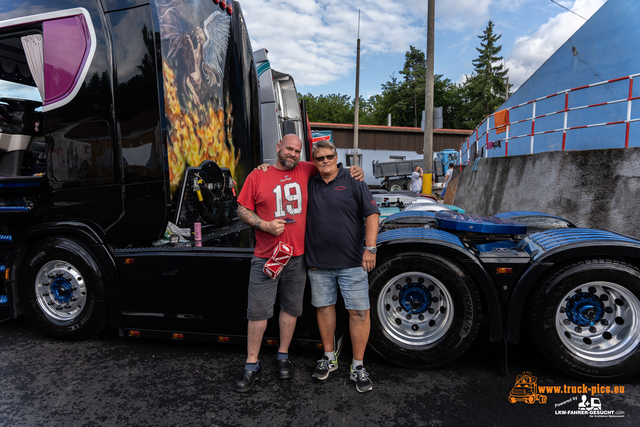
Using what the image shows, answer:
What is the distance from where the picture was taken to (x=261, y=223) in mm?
2777

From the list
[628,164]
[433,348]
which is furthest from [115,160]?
[628,164]

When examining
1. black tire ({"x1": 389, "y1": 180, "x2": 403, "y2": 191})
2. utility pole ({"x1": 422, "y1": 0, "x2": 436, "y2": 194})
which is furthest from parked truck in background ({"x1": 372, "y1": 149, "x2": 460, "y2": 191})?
utility pole ({"x1": 422, "y1": 0, "x2": 436, "y2": 194})

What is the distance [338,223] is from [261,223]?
1.78 ft

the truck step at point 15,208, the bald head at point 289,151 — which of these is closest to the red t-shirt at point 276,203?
the bald head at point 289,151

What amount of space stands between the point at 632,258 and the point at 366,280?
5.98 ft

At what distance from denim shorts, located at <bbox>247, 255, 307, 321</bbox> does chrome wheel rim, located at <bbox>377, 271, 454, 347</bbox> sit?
2.07 ft

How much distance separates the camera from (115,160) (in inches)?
128

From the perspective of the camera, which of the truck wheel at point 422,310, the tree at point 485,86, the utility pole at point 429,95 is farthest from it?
the tree at point 485,86

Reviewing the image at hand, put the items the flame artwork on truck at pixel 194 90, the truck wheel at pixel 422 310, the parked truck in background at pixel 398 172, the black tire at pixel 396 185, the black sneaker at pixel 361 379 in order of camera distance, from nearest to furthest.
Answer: the black sneaker at pixel 361 379
the truck wheel at pixel 422 310
the flame artwork on truck at pixel 194 90
the parked truck in background at pixel 398 172
the black tire at pixel 396 185

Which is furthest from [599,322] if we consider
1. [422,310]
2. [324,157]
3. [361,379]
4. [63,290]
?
[63,290]

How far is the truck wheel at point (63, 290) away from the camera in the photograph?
3410 mm

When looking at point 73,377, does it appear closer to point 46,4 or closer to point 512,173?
point 46,4

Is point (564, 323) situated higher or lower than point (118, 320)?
higher

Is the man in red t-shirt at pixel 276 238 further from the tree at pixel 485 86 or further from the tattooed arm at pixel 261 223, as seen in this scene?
the tree at pixel 485 86
